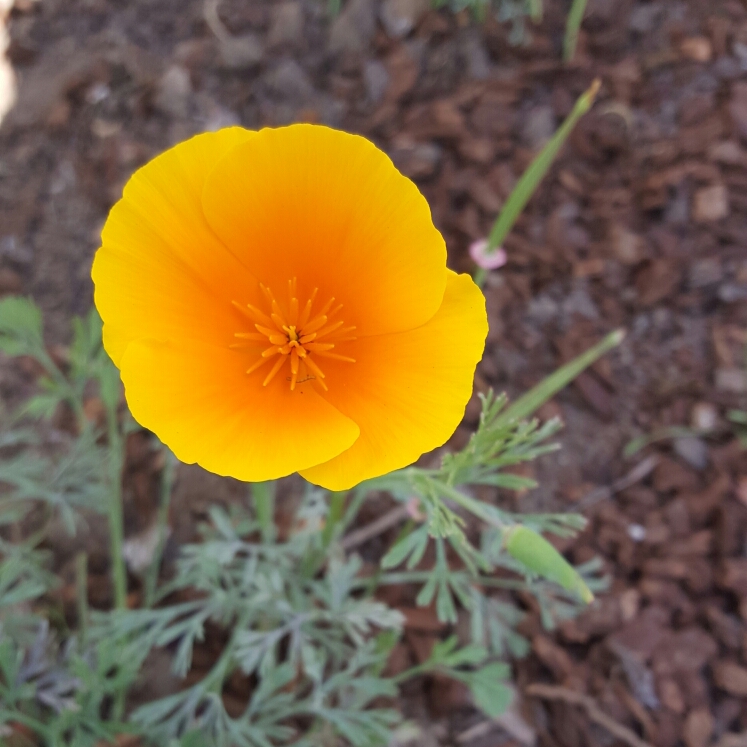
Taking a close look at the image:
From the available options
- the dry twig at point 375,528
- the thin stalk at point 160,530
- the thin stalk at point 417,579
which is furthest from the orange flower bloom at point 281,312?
the dry twig at point 375,528

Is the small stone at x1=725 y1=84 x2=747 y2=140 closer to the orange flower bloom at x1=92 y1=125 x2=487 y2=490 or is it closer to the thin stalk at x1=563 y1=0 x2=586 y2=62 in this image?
the thin stalk at x1=563 y1=0 x2=586 y2=62

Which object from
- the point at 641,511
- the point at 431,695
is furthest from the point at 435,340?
the point at 641,511

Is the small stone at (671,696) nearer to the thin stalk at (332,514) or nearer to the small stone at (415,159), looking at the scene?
the thin stalk at (332,514)

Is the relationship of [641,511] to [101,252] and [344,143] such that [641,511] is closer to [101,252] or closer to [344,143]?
[344,143]

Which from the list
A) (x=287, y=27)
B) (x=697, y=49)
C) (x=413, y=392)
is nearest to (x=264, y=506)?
(x=413, y=392)

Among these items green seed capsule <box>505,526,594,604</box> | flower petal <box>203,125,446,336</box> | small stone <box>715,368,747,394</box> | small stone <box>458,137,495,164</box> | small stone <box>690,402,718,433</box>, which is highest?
flower petal <box>203,125,446,336</box>

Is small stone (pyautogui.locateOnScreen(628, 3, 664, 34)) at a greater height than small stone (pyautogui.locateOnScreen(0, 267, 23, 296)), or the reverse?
small stone (pyautogui.locateOnScreen(628, 3, 664, 34))

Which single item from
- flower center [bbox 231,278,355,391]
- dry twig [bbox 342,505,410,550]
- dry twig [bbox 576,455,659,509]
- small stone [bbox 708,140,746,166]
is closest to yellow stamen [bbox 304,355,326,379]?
flower center [bbox 231,278,355,391]
